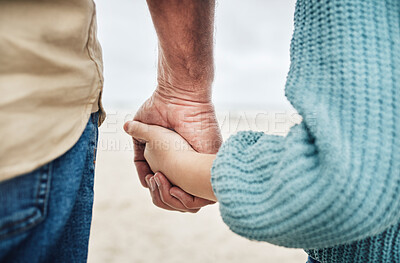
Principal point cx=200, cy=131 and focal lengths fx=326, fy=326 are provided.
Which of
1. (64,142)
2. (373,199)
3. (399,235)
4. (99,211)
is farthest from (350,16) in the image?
(99,211)

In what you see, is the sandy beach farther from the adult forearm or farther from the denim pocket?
the denim pocket

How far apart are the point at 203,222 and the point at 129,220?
820 millimetres

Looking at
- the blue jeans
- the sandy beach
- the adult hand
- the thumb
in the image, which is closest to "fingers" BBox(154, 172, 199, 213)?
the adult hand

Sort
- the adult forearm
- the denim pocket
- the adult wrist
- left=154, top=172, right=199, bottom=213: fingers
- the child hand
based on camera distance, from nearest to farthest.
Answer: the denim pocket < the child hand < the adult forearm < left=154, top=172, right=199, bottom=213: fingers < the adult wrist

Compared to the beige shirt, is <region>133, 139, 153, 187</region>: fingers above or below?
below

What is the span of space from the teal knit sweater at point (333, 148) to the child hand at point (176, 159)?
18 centimetres

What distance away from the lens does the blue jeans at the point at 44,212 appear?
1.47ft

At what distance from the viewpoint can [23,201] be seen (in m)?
0.46

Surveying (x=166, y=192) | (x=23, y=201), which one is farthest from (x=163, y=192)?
(x=23, y=201)

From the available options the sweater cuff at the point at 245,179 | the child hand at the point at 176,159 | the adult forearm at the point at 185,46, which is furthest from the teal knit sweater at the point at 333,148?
the adult forearm at the point at 185,46

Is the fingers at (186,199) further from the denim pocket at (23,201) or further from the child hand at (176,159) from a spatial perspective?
the denim pocket at (23,201)

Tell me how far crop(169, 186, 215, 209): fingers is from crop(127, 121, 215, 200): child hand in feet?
0.14

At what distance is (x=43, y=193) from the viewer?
489 millimetres

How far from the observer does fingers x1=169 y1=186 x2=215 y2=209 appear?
3.20 feet
